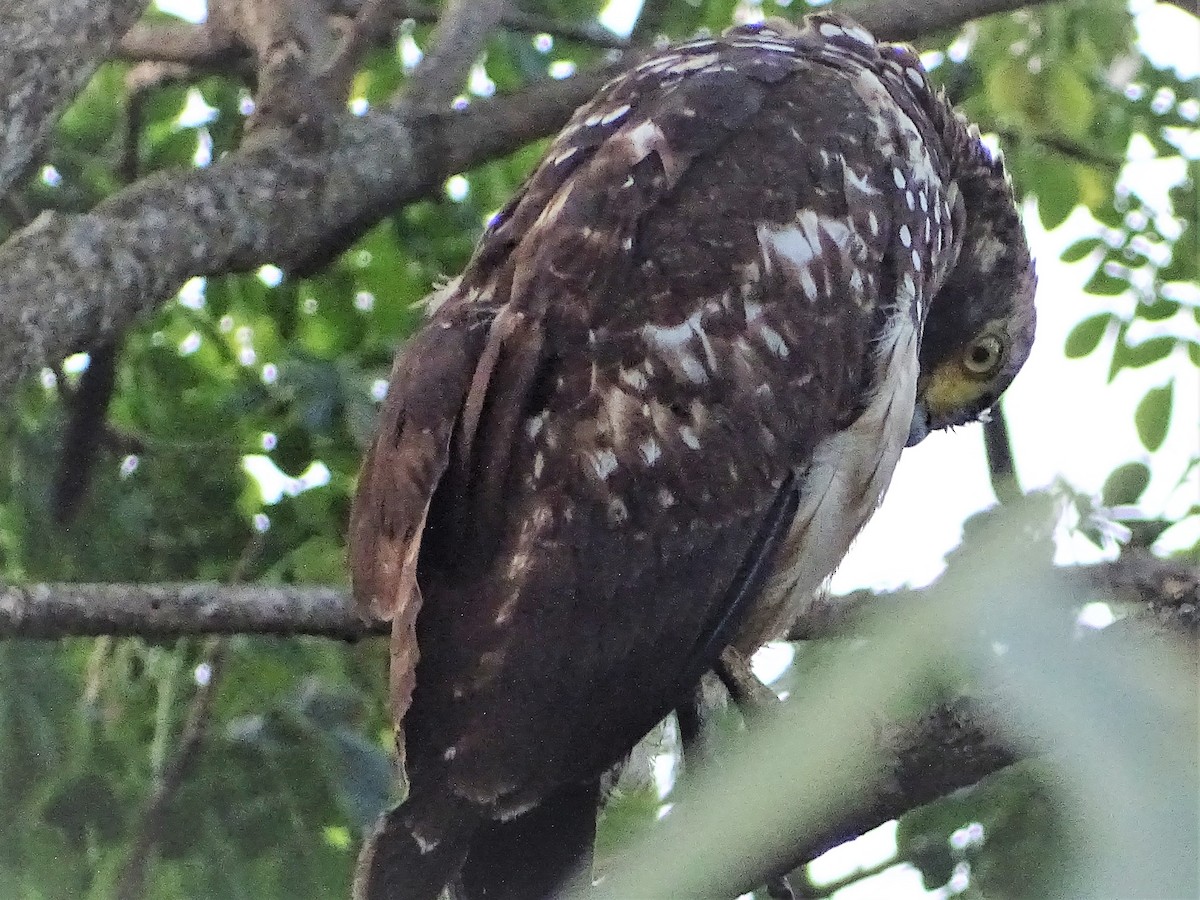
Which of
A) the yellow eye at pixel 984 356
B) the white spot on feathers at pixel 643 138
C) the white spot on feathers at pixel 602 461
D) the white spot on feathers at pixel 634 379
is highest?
the white spot on feathers at pixel 643 138

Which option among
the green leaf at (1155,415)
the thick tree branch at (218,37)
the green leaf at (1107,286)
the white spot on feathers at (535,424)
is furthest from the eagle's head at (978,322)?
the white spot on feathers at (535,424)

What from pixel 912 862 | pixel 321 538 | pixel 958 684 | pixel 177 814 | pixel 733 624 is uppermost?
pixel 958 684

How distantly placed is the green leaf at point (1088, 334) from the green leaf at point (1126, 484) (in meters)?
1.40

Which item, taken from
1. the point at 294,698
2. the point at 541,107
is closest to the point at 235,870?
the point at 294,698

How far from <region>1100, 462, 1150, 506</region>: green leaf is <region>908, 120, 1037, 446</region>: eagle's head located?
147cm

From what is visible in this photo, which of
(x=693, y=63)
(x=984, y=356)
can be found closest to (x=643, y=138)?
(x=693, y=63)

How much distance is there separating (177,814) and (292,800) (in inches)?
5.4

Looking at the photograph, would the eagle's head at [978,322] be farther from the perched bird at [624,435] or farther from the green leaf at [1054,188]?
the perched bird at [624,435]

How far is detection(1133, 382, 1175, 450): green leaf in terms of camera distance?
176cm

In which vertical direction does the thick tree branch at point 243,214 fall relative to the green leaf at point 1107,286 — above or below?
above

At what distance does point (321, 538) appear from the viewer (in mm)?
2230

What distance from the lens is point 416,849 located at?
4.46 ft

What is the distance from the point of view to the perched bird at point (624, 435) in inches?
57.7

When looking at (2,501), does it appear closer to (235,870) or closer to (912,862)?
(235,870)
